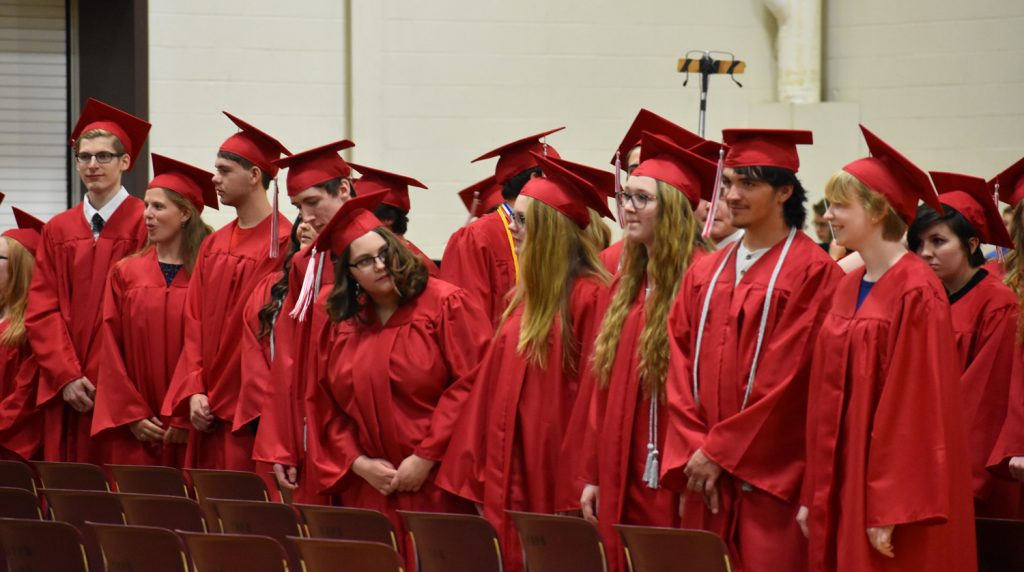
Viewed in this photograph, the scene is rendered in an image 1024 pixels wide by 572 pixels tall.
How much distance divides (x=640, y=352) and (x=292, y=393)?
1.52 m

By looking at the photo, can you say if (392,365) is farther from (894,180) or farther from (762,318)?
(894,180)

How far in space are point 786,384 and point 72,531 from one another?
198 centimetres

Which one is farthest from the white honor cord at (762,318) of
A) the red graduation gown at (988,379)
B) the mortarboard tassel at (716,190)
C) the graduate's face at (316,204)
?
the graduate's face at (316,204)

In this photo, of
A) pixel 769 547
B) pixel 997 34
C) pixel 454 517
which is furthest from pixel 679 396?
pixel 997 34

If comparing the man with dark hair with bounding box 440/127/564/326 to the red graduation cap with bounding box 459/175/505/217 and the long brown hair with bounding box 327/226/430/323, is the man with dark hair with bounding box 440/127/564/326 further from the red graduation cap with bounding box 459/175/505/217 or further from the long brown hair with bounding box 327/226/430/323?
the long brown hair with bounding box 327/226/430/323

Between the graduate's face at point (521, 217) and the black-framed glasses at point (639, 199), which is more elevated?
the black-framed glasses at point (639, 199)

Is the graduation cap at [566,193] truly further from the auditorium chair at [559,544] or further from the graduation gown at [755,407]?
the auditorium chair at [559,544]

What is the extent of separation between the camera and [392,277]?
440 centimetres

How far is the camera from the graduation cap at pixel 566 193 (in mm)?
4305

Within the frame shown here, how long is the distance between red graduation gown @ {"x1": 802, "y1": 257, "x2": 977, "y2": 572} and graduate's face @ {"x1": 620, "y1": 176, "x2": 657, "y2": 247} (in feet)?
2.44

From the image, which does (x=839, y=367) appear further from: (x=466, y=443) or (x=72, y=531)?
(x=72, y=531)

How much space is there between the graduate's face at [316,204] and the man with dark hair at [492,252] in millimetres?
725

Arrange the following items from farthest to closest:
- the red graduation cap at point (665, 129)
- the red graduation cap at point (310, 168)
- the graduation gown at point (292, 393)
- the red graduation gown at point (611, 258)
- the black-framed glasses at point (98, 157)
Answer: the black-framed glasses at point (98, 157), the red graduation cap at point (310, 168), the red graduation gown at point (611, 258), the graduation gown at point (292, 393), the red graduation cap at point (665, 129)

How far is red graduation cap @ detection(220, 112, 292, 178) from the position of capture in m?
5.65
